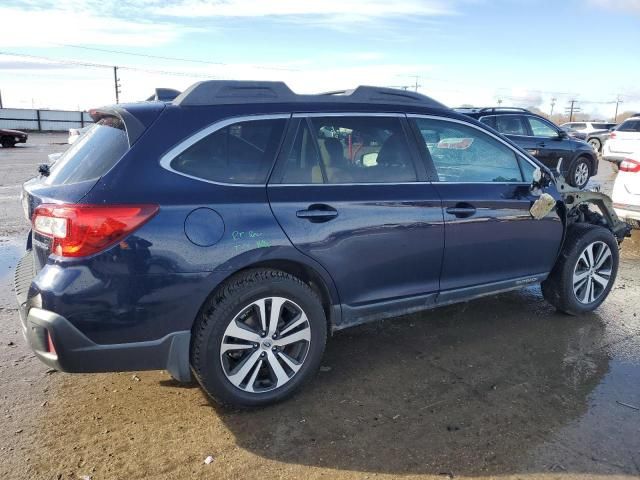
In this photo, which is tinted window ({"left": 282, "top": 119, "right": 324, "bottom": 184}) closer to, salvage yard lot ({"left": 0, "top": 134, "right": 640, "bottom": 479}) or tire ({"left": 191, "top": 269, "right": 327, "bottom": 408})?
tire ({"left": 191, "top": 269, "right": 327, "bottom": 408})

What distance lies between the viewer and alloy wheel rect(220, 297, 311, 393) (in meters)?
3.16

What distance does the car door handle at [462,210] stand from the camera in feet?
12.8

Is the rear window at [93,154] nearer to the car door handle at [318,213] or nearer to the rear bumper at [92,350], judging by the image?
the rear bumper at [92,350]

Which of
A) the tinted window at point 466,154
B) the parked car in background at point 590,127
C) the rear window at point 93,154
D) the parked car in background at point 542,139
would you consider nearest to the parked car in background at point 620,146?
the parked car in background at point 542,139

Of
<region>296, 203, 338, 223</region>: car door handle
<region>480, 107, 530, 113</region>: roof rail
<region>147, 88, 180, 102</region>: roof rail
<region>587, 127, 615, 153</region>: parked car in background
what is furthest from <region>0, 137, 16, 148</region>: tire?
<region>587, 127, 615, 153</region>: parked car in background

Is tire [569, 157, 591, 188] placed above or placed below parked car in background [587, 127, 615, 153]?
above

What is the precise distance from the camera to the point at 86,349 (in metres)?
2.83

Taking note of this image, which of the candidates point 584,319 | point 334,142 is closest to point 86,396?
point 334,142

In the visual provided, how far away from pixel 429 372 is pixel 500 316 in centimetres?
143

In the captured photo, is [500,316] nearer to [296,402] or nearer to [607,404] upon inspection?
[607,404]

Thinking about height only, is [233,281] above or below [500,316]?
above

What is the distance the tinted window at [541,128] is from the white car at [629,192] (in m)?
4.87

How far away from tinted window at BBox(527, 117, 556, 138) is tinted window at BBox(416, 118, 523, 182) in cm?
878

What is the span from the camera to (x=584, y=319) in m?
4.88
